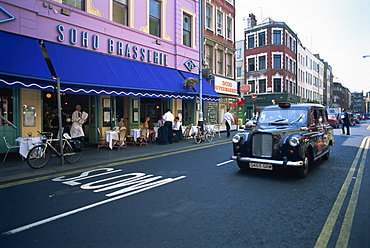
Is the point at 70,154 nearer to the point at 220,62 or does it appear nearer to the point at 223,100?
the point at 223,100

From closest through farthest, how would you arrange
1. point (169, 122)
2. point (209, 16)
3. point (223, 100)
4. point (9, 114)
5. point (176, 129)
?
point (9, 114), point (169, 122), point (176, 129), point (209, 16), point (223, 100)

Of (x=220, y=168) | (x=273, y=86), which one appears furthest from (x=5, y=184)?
(x=273, y=86)

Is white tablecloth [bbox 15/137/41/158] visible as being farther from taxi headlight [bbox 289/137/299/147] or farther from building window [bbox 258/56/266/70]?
building window [bbox 258/56/266/70]

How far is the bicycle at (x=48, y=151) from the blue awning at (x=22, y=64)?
1.84 metres

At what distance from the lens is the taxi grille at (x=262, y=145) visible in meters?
6.56

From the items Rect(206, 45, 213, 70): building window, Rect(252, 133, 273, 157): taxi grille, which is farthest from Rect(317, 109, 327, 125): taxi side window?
Rect(206, 45, 213, 70): building window

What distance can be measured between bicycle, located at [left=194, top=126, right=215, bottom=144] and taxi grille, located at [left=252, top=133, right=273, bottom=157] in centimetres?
783

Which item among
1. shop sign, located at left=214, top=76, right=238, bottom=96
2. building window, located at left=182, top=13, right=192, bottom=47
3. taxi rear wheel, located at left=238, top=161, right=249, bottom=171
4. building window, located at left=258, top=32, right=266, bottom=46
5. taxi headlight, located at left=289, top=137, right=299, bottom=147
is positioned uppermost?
building window, located at left=258, top=32, right=266, bottom=46

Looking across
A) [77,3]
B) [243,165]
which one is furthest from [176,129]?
[243,165]

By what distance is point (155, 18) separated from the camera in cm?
1636

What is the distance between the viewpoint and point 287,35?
136ft

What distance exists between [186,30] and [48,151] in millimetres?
14205

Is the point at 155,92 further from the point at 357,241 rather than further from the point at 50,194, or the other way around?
the point at 357,241

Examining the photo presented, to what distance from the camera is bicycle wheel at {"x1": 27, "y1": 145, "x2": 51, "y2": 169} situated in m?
7.77
